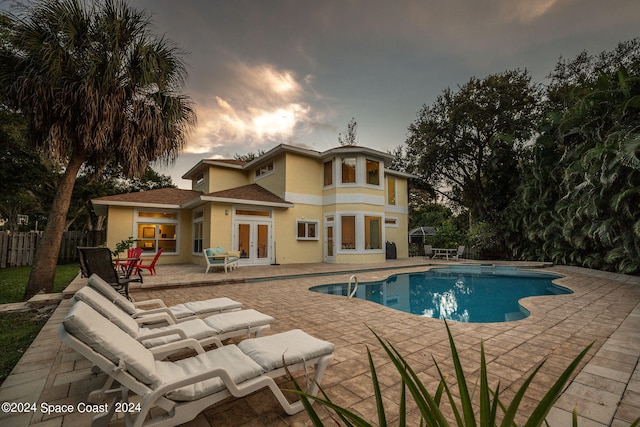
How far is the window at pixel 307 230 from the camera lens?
15.0m

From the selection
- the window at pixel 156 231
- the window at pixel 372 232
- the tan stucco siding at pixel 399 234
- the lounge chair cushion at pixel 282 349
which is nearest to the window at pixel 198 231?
the window at pixel 156 231

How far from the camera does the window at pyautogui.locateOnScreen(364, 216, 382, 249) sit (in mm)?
15031

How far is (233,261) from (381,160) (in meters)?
9.41

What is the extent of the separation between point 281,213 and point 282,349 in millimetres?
11886

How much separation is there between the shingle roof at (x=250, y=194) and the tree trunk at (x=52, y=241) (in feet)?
15.7

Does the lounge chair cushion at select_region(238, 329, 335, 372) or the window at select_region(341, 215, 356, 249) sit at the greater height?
the window at select_region(341, 215, 356, 249)

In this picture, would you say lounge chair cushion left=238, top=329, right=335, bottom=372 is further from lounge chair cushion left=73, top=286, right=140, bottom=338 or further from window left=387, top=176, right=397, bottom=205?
window left=387, top=176, right=397, bottom=205

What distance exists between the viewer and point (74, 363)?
346 cm

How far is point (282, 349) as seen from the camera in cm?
272

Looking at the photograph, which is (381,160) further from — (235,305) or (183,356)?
(183,356)

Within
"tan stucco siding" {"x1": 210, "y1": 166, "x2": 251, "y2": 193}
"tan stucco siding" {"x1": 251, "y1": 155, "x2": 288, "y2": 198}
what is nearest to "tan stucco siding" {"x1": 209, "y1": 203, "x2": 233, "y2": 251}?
"tan stucco siding" {"x1": 251, "y1": 155, "x2": 288, "y2": 198}

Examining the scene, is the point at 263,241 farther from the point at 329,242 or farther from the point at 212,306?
the point at 212,306

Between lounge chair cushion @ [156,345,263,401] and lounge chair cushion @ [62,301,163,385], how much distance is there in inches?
6.8

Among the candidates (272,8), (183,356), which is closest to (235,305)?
(183,356)
